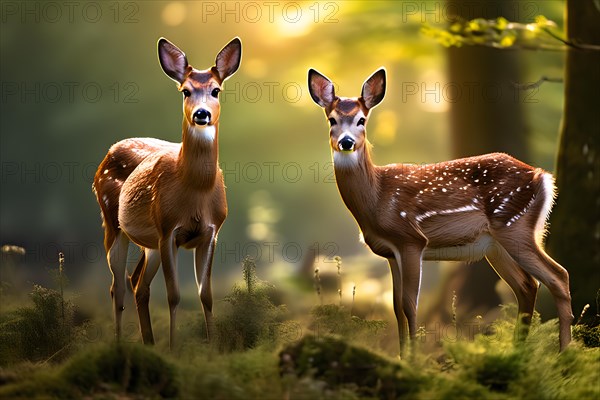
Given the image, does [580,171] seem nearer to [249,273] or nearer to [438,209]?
[438,209]

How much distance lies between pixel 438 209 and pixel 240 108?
1181 centimetres

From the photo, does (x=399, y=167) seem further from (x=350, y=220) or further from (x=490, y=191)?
(x=350, y=220)

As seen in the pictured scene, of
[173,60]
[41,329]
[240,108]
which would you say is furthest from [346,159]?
[240,108]

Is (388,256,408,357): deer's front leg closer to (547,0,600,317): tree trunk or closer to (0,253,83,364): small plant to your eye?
(547,0,600,317): tree trunk

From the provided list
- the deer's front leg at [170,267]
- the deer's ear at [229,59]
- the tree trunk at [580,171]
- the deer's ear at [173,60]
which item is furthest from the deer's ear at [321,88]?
the tree trunk at [580,171]

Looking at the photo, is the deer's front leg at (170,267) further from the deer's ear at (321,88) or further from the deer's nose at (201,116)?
the deer's ear at (321,88)

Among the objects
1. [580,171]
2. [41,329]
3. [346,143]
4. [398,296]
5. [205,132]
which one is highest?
[205,132]

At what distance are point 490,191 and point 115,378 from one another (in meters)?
3.78

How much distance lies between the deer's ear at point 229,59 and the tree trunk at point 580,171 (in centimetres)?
370

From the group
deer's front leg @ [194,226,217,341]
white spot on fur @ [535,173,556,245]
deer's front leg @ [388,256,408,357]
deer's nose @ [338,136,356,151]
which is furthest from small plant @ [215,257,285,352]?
white spot on fur @ [535,173,556,245]

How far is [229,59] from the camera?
8312mm

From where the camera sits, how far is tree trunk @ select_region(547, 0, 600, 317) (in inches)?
389

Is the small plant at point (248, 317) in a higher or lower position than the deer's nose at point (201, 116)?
lower

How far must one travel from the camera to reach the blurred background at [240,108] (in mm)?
14984
